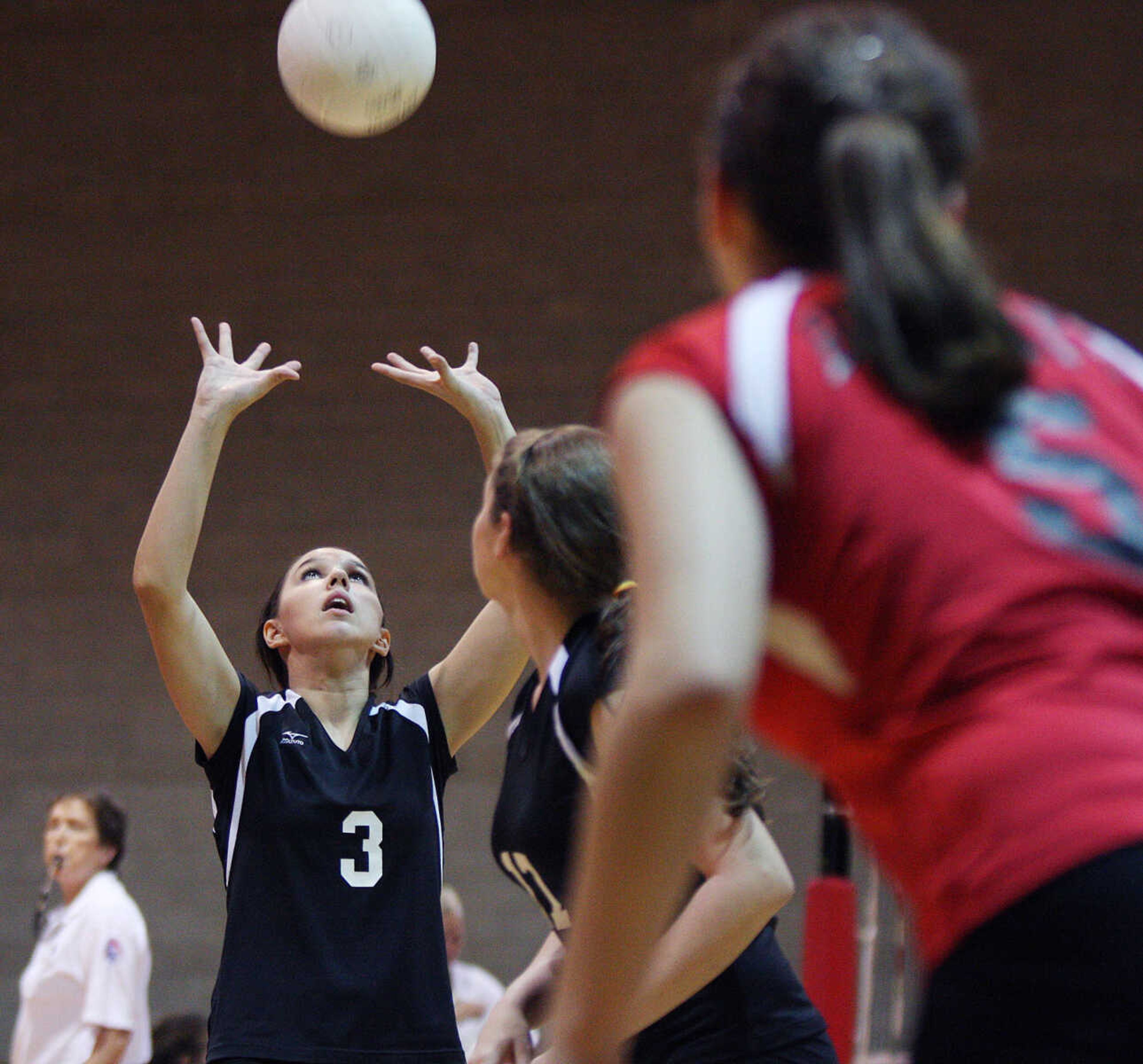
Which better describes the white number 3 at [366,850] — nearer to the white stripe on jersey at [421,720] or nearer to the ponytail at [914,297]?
the white stripe on jersey at [421,720]

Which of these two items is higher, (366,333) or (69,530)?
(366,333)

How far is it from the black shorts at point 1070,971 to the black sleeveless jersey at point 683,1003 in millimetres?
917

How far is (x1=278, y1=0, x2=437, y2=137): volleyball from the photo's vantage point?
3.24m

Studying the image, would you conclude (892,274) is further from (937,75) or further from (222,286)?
(222,286)

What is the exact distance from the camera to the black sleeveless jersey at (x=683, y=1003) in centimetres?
179

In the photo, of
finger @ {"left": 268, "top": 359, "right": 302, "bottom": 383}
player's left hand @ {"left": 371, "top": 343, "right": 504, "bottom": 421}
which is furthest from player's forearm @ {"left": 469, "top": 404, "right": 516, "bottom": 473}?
finger @ {"left": 268, "top": 359, "right": 302, "bottom": 383}

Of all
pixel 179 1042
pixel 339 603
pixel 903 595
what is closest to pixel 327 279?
pixel 179 1042

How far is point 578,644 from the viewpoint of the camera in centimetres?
168

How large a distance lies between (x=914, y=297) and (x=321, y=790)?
6.66 ft

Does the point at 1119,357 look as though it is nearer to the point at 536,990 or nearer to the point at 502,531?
the point at 502,531

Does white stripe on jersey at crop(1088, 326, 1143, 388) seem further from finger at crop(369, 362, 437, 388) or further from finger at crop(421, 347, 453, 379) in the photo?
finger at crop(369, 362, 437, 388)

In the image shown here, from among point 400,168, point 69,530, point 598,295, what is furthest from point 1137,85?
point 69,530

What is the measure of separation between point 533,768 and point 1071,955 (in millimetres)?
1074

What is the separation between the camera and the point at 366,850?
2.66 meters
